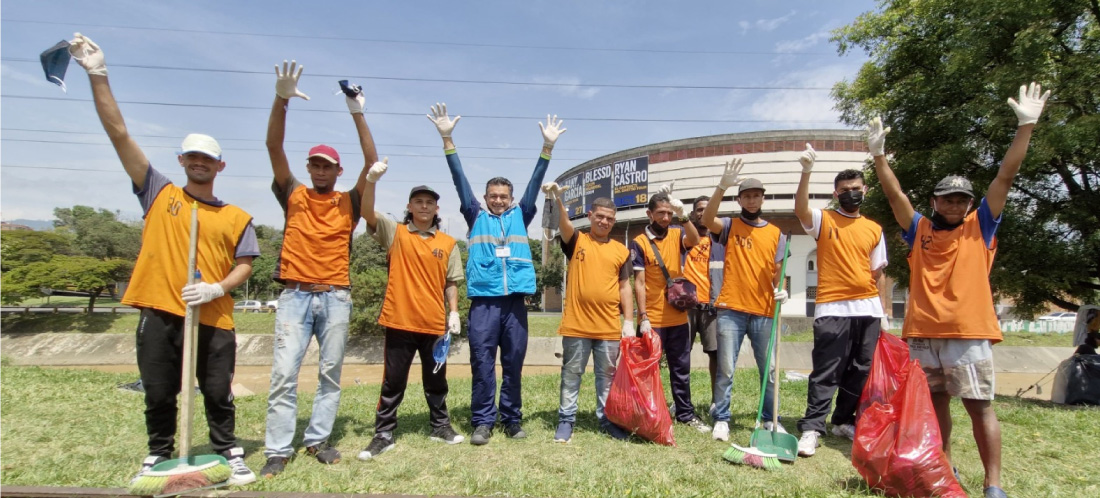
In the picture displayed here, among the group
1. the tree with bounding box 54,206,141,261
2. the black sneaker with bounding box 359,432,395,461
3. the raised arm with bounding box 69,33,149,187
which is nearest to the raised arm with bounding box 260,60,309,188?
the raised arm with bounding box 69,33,149,187

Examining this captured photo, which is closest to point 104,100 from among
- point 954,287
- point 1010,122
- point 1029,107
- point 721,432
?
point 721,432

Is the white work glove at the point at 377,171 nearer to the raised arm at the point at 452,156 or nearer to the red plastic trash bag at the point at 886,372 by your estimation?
the raised arm at the point at 452,156

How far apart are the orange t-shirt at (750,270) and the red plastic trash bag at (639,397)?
80cm

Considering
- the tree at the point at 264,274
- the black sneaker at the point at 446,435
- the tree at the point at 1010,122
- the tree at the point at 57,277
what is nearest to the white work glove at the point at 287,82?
the black sneaker at the point at 446,435

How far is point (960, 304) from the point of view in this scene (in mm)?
3363

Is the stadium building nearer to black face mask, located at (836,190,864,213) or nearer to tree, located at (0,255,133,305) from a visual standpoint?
tree, located at (0,255,133,305)

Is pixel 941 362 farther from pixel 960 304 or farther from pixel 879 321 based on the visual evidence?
pixel 879 321

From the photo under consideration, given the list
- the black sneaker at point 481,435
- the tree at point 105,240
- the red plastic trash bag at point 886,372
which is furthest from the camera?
the tree at point 105,240

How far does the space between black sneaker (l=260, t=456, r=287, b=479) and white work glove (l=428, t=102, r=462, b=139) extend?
2.63 metres

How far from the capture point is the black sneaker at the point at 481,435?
4.20 meters

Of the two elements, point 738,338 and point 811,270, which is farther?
point 811,270

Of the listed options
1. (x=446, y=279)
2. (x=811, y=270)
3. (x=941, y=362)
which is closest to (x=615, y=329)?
(x=446, y=279)

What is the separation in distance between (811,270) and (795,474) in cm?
3400

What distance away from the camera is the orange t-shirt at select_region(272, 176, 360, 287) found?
3.73 metres
